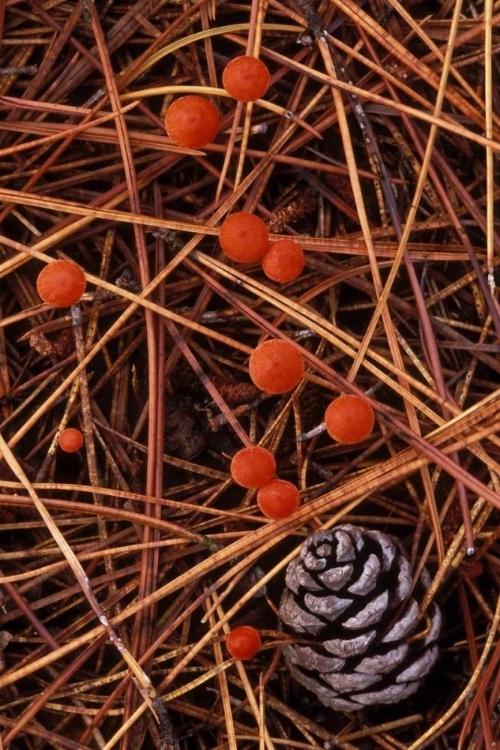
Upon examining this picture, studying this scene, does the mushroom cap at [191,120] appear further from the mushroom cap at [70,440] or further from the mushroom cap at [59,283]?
the mushroom cap at [70,440]

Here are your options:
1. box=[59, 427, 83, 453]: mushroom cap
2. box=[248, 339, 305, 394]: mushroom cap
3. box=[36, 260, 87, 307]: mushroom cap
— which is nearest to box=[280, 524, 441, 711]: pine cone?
box=[248, 339, 305, 394]: mushroom cap

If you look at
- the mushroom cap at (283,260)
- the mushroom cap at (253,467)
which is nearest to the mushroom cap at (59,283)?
the mushroom cap at (283,260)

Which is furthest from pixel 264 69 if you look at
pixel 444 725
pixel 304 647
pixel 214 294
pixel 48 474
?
pixel 444 725

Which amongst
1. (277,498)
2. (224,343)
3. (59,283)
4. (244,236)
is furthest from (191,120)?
(277,498)

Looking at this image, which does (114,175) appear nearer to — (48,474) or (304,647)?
(48,474)

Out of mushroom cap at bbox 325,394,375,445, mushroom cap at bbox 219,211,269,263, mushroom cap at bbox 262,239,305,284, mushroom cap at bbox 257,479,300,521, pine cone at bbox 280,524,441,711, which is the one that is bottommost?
pine cone at bbox 280,524,441,711

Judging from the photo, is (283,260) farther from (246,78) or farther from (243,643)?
(243,643)

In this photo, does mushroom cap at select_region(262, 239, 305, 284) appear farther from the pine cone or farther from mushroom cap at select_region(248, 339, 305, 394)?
the pine cone
